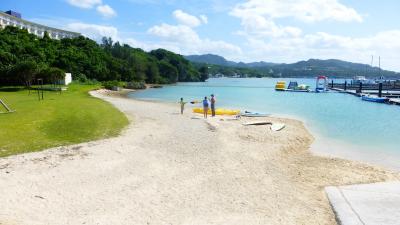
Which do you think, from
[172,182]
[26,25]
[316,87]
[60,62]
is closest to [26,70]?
[60,62]

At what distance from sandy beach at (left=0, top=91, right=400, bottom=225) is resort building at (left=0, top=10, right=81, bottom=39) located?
105861 millimetres

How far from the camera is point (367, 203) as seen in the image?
1264 centimetres

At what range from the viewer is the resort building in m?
117

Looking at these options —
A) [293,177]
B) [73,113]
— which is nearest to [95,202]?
[293,177]

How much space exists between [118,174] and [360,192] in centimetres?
935

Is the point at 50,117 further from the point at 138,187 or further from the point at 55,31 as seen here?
the point at 55,31

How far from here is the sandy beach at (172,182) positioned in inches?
445

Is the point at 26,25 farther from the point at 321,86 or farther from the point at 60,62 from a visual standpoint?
the point at 321,86

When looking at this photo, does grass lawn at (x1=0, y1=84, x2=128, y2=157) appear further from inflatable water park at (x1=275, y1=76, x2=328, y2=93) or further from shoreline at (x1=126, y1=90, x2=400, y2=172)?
inflatable water park at (x1=275, y1=76, x2=328, y2=93)

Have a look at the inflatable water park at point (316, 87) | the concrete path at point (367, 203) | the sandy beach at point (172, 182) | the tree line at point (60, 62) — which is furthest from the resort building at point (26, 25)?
the concrete path at point (367, 203)

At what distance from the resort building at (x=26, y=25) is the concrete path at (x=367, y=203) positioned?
11418 centimetres

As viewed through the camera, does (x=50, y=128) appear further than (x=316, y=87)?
No

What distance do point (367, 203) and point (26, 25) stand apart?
143435 millimetres

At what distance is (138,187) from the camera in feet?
44.8
